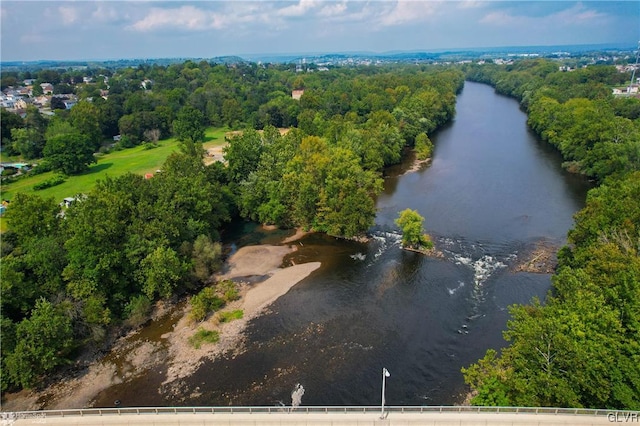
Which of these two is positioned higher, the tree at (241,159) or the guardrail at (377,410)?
the tree at (241,159)

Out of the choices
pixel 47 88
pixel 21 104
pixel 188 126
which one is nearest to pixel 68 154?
pixel 188 126

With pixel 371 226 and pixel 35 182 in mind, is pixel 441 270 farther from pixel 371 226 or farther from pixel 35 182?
pixel 35 182

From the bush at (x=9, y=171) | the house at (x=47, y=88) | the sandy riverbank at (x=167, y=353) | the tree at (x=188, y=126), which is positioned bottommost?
the sandy riverbank at (x=167, y=353)

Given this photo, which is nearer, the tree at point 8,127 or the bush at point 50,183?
the bush at point 50,183

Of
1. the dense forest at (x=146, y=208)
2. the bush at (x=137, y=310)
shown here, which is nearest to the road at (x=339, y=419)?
the dense forest at (x=146, y=208)

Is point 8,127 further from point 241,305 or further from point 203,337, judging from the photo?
point 203,337

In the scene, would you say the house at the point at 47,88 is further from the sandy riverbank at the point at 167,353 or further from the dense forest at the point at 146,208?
the sandy riverbank at the point at 167,353
